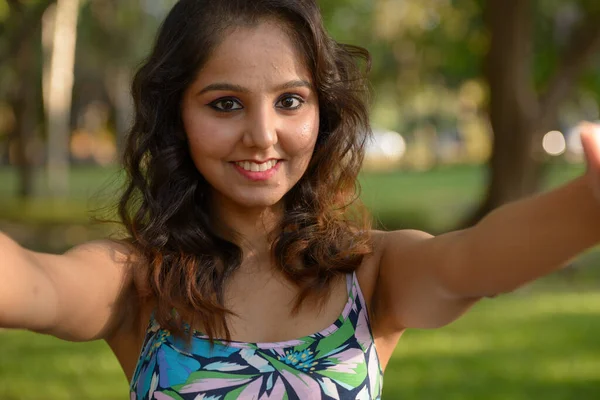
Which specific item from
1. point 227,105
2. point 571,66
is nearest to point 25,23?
point 571,66

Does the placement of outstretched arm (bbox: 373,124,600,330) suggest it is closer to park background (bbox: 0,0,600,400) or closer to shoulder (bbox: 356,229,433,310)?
shoulder (bbox: 356,229,433,310)

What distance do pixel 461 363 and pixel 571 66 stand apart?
843 centimetres

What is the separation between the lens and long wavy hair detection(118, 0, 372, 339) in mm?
2148

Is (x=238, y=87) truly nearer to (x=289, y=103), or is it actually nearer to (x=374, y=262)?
(x=289, y=103)

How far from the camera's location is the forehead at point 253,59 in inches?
83.0

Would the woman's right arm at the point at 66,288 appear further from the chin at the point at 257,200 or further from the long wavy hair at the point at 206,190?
the chin at the point at 257,200

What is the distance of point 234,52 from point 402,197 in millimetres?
28541

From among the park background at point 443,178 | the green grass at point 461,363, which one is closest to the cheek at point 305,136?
the park background at point 443,178

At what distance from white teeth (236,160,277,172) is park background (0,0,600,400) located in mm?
641

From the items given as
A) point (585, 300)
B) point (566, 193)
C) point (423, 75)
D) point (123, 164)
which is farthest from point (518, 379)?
point (423, 75)

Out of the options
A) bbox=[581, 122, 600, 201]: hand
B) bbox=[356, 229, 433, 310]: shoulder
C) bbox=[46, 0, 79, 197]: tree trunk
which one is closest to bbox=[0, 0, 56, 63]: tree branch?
bbox=[46, 0, 79, 197]: tree trunk

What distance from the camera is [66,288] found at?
6.33 ft

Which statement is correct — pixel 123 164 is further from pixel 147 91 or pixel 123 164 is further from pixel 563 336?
pixel 563 336

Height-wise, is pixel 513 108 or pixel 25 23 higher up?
pixel 25 23
